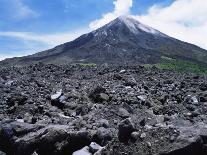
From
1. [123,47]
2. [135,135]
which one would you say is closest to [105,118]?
[135,135]

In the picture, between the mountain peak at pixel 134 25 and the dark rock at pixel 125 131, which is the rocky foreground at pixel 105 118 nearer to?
Result: the dark rock at pixel 125 131

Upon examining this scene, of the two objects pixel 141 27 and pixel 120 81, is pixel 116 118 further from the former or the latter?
pixel 141 27

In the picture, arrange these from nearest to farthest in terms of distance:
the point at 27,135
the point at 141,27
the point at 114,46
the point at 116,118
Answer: the point at 27,135, the point at 116,118, the point at 114,46, the point at 141,27

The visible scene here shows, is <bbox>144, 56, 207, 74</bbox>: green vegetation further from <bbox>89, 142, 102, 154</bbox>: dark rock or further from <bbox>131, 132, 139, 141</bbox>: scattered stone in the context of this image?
<bbox>131, 132, 139, 141</bbox>: scattered stone

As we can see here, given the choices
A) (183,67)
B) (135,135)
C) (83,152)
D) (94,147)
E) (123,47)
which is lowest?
(183,67)

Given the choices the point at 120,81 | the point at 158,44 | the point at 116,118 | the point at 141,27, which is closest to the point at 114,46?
the point at 158,44

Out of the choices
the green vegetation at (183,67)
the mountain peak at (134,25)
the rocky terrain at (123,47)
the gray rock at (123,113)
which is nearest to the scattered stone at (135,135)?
the gray rock at (123,113)

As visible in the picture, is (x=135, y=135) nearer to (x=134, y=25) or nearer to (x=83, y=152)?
(x=83, y=152)

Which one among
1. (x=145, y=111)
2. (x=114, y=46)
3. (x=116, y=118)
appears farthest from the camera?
(x=114, y=46)

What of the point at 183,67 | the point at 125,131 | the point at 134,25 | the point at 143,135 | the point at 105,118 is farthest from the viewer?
the point at 134,25
